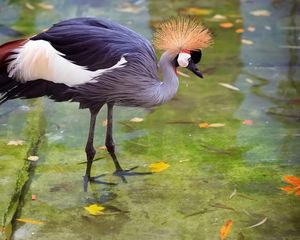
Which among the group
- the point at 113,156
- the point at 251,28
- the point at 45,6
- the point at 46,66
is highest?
the point at 46,66

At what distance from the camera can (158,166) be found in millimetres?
5301

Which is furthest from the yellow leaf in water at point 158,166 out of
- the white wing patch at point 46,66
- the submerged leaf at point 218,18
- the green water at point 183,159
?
the submerged leaf at point 218,18

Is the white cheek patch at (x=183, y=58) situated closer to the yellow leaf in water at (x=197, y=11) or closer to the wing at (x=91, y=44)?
the wing at (x=91, y=44)

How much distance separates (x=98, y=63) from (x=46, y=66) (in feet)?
1.07

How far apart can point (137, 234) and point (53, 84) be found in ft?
3.54

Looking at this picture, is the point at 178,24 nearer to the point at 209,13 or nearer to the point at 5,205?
the point at 5,205

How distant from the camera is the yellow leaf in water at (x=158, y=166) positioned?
526 centimetres

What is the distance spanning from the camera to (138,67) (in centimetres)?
470

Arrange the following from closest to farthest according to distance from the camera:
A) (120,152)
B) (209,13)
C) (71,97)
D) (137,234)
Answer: (137,234) < (71,97) < (120,152) < (209,13)

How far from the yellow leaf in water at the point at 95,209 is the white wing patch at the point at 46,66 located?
2.55 ft

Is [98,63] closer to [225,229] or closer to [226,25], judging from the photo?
[225,229]

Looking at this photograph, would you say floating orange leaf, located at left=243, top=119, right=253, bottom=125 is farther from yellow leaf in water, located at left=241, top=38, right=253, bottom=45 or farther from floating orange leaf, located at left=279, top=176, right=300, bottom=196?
yellow leaf in water, located at left=241, top=38, right=253, bottom=45

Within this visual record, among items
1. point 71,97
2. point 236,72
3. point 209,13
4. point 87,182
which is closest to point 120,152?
point 87,182

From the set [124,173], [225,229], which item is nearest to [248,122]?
[124,173]
